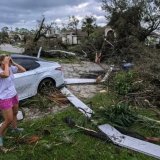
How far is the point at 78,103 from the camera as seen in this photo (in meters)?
10.3

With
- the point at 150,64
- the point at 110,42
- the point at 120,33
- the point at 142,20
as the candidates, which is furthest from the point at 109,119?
the point at 142,20

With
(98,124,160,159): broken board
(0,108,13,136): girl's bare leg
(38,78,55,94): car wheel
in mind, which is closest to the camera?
(0,108,13,136): girl's bare leg

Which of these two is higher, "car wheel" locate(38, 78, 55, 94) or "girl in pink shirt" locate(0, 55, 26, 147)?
"girl in pink shirt" locate(0, 55, 26, 147)

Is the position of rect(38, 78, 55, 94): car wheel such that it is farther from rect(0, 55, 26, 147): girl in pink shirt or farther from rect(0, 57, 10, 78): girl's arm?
rect(0, 57, 10, 78): girl's arm

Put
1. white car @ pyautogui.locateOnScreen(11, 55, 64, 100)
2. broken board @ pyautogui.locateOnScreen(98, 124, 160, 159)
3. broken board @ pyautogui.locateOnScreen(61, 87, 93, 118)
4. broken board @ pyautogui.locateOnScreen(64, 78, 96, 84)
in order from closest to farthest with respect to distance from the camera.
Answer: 1. broken board @ pyautogui.locateOnScreen(98, 124, 160, 159)
2. broken board @ pyautogui.locateOnScreen(61, 87, 93, 118)
3. white car @ pyautogui.locateOnScreen(11, 55, 64, 100)
4. broken board @ pyautogui.locateOnScreen(64, 78, 96, 84)

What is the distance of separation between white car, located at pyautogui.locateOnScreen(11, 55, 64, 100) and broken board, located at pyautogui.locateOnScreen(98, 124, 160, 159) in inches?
120

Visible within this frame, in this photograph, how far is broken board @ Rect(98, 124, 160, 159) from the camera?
702 centimetres

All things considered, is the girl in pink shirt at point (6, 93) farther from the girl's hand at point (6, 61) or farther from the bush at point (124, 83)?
the bush at point (124, 83)

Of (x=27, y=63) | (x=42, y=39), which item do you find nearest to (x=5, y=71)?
(x=27, y=63)

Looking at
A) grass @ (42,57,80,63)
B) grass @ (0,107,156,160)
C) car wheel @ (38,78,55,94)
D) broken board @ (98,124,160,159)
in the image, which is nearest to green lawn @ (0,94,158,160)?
grass @ (0,107,156,160)

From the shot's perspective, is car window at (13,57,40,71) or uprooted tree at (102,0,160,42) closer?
car window at (13,57,40,71)

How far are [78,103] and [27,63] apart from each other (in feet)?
6.60

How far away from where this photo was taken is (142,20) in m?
29.0

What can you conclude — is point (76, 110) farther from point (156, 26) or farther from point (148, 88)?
point (156, 26)
